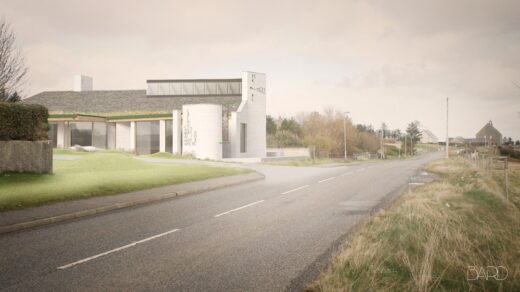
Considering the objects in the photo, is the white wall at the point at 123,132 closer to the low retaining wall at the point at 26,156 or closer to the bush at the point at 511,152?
the low retaining wall at the point at 26,156

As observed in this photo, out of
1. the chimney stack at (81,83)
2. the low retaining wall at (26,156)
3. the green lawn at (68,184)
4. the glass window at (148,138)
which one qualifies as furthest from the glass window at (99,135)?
the low retaining wall at (26,156)

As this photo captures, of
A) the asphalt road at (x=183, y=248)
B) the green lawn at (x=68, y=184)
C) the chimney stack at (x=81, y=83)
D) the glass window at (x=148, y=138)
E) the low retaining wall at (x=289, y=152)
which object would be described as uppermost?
the chimney stack at (x=81, y=83)

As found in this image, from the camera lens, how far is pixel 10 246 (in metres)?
6.59

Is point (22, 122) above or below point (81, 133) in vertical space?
below

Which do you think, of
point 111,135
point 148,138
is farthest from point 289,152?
point 111,135

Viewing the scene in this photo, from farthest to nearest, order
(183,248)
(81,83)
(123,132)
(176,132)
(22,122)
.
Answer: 1. (81,83)
2. (123,132)
3. (176,132)
4. (22,122)
5. (183,248)

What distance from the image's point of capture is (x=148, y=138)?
42.4 m

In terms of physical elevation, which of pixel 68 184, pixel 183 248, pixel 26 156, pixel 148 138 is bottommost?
pixel 183 248

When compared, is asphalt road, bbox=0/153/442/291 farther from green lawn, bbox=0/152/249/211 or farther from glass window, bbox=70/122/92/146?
glass window, bbox=70/122/92/146

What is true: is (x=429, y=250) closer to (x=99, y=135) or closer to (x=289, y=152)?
(x=99, y=135)

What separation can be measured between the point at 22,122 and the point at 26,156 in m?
1.54

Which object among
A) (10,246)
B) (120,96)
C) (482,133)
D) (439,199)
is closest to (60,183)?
(10,246)

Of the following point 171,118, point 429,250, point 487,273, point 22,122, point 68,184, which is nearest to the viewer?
point 487,273

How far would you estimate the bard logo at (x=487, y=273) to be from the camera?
4851mm
